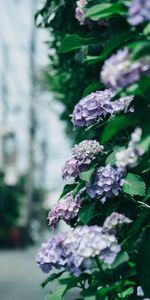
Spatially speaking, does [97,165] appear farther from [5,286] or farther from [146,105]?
[5,286]

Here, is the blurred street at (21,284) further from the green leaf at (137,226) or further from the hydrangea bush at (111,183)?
the green leaf at (137,226)

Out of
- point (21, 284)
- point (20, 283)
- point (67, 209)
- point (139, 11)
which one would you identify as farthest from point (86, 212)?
point (20, 283)

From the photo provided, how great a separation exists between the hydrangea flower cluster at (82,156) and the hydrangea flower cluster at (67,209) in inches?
4.2

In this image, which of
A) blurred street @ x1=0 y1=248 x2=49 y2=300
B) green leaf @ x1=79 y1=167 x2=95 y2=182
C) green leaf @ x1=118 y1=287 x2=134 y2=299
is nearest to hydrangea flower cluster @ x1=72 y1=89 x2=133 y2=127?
green leaf @ x1=79 y1=167 x2=95 y2=182

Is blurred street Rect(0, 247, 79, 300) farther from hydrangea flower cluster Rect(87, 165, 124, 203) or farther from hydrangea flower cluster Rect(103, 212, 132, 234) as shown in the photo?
hydrangea flower cluster Rect(103, 212, 132, 234)

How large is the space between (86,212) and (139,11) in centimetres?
90

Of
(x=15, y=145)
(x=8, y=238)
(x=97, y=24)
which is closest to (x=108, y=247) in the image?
(x=97, y=24)

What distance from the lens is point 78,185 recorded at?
2.22 metres

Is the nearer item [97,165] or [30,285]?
[97,165]

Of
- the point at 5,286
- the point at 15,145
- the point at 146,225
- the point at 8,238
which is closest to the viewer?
the point at 146,225

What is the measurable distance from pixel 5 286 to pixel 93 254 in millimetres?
9614

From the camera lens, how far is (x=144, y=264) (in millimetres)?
1955

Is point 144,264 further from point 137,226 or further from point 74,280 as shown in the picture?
point 74,280

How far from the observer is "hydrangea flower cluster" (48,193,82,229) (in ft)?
7.44
